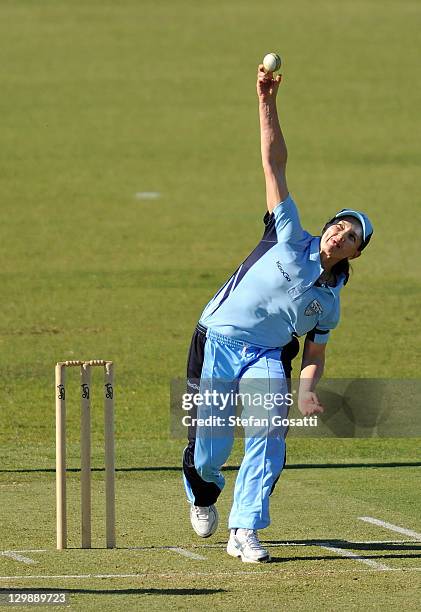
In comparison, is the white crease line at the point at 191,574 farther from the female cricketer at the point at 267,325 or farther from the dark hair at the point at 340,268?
the dark hair at the point at 340,268

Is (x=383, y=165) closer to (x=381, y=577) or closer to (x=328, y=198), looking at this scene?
(x=328, y=198)

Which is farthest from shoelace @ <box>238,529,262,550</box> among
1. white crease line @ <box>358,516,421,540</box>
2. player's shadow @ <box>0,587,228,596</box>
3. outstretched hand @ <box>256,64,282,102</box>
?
outstretched hand @ <box>256,64,282,102</box>

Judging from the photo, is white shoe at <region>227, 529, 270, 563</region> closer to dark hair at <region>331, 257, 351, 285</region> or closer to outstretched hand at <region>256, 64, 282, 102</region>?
dark hair at <region>331, 257, 351, 285</region>

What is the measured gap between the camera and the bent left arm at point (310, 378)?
8.28 m

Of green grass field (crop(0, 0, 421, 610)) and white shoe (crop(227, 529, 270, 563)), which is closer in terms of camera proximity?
white shoe (crop(227, 529, 270, 563))

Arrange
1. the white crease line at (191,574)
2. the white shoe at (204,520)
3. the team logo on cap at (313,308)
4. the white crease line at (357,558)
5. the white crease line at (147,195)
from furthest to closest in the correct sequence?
the white crease line at (147,195) < the white shoe at (204,520) < the team logo on cap at (313,308) < the white crease line at (357,558) < the white crease line at (191,574)

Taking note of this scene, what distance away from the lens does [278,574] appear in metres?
7.84

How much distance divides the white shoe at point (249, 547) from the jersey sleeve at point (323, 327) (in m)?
1.06

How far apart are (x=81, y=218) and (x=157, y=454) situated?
48.3 ft

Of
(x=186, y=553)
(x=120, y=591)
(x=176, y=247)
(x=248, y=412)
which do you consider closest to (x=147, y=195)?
(x=176, y=247)

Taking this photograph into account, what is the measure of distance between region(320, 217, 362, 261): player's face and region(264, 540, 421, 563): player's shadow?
60.5 inches

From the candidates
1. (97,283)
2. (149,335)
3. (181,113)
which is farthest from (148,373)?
(181,113)

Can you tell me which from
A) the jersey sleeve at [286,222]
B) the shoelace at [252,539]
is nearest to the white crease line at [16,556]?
the shoelace at [252,539]

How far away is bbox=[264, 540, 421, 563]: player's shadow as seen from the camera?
8.22m
